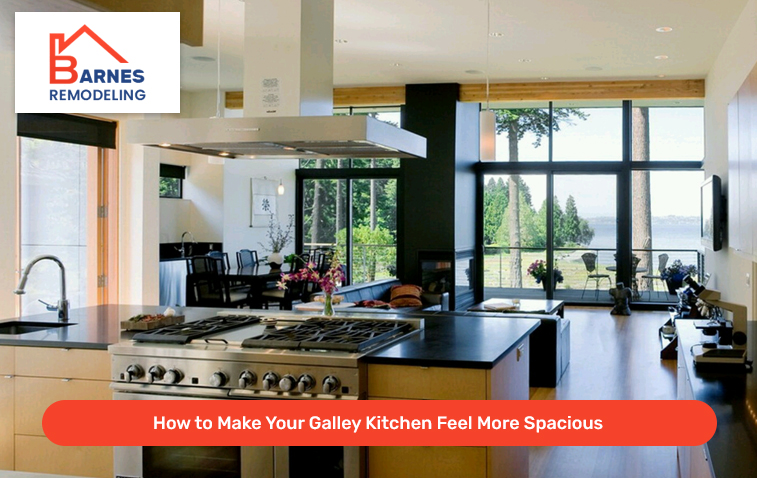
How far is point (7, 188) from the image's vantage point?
5.13m

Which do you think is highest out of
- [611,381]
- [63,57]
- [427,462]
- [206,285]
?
[63,57]

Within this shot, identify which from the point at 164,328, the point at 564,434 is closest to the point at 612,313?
the point at 564,434

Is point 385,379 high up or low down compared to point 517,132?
down

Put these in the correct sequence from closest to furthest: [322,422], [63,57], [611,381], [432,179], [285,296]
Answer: [322,422] < [63,57] < [611,381] < [285,296] < [432,179]

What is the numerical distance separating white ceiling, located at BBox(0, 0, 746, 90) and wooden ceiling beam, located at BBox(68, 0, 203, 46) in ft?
19.9

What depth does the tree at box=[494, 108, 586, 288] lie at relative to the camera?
12672 millimetres

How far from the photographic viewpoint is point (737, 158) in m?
3.62

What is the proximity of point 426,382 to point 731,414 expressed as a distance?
45.3 inches

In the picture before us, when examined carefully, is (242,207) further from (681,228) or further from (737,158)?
(737,158)

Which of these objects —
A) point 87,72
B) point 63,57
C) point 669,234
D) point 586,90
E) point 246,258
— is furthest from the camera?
point 669,234

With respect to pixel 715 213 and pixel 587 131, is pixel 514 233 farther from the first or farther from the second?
pixel 715 213

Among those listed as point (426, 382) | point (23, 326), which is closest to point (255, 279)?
point (23, 326)

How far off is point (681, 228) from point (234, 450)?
1069 cm

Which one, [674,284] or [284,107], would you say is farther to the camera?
[674,284]
